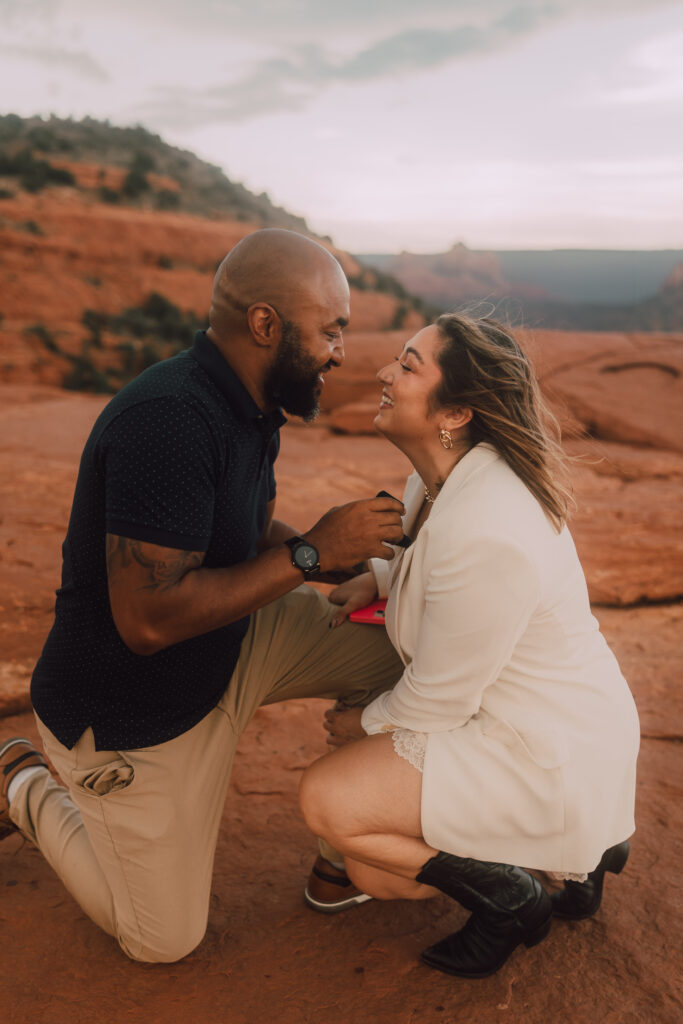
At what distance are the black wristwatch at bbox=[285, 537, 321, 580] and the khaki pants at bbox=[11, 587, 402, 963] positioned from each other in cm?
60

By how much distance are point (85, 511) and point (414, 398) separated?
963 millimetres

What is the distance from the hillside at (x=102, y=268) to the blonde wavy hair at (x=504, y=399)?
12.2m

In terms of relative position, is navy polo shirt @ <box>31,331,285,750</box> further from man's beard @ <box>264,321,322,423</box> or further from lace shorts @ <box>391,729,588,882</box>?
lace shorts @ <box>391,729,588,882</box>

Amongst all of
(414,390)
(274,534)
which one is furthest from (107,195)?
(414,390)

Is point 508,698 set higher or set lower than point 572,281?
lower

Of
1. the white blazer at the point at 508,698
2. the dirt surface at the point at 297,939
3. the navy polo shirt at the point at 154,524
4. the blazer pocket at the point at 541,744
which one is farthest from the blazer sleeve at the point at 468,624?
the dirt surface at the point at 297,939

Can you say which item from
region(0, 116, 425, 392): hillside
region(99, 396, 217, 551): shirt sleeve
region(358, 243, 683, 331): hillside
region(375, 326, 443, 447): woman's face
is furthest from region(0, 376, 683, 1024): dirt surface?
region(358, 243, 683, 331): hillside

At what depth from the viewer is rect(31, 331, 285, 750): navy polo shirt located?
6.16 feet

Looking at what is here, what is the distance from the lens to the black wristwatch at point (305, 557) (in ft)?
6.73

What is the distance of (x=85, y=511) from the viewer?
6.64 ft

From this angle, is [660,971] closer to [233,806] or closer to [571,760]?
[571,760]

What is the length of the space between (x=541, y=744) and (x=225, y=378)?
4.22 ft

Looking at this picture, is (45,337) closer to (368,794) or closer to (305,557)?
(305,557)

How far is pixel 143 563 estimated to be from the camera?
1854 mm
